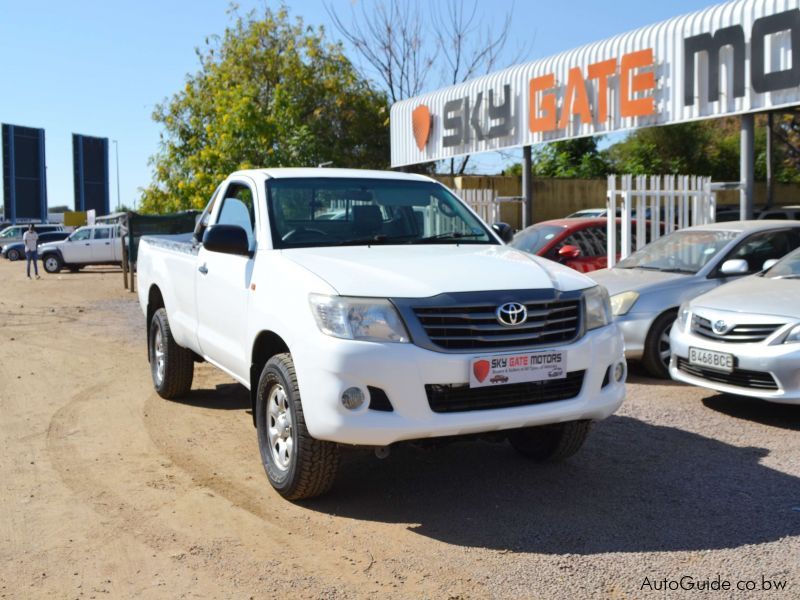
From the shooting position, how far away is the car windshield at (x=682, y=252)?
9.13 metres

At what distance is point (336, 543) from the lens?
4.34m

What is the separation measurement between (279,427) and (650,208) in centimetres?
907

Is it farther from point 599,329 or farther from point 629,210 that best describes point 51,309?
point 599,329

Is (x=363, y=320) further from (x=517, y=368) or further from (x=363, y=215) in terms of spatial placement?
(x=363, y=215)

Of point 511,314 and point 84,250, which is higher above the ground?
point 84,250

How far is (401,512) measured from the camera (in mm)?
4801

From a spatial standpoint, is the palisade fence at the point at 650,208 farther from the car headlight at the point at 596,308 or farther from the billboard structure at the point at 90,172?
the billboard structure at the point at 90,172

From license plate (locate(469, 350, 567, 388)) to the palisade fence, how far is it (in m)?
7.06

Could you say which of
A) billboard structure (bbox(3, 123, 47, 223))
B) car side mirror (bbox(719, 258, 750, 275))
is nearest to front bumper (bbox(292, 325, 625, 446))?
car side mirror (bbox(719, 258, 750, 275))

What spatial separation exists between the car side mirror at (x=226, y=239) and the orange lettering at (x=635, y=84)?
34.8 feet

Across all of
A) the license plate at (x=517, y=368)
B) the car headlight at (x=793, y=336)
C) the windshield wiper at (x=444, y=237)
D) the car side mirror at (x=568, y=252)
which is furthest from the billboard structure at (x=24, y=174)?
the license plate at (x=517, y=368)

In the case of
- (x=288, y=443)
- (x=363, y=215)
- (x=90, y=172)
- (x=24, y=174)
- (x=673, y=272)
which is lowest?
(x=288, y=443)

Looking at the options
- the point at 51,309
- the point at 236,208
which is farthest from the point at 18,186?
the point at 236,208

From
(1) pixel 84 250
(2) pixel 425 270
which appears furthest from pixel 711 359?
(1) pixel 84 250
